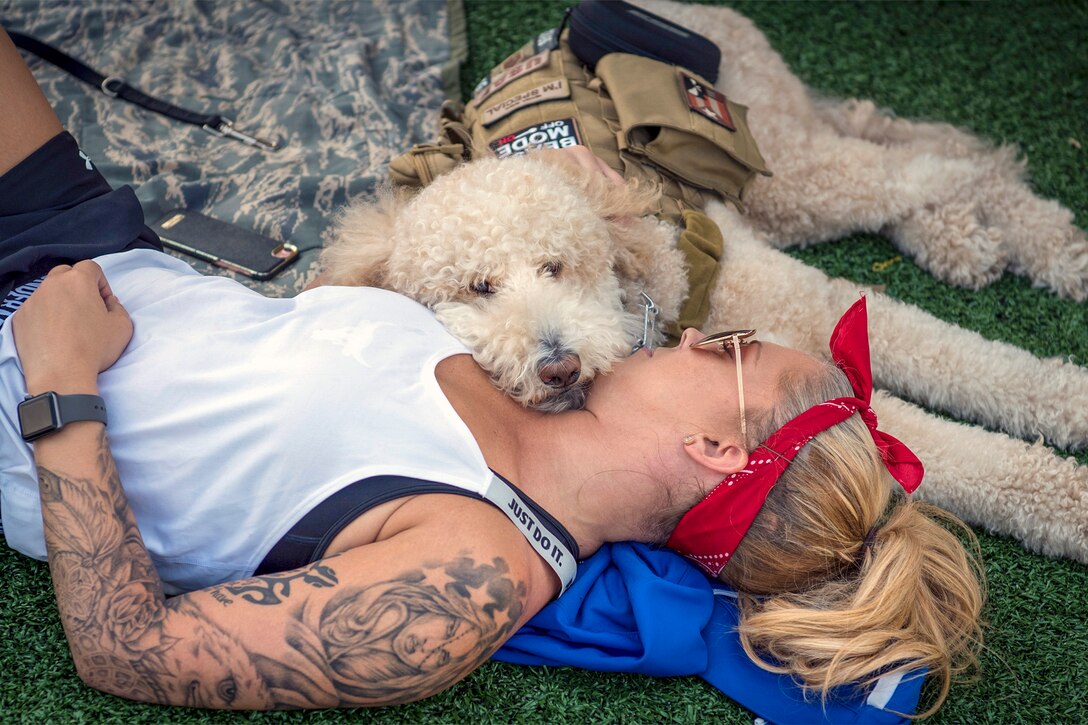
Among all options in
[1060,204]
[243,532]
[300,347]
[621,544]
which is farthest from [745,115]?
[243,532]

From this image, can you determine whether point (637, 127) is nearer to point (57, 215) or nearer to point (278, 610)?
point (57, 215)

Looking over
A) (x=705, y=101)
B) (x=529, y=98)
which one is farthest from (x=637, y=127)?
(x=529, y=98)

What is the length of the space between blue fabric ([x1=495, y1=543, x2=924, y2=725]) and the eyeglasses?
16.0 inches

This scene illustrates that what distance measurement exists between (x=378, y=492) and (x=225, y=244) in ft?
5.16

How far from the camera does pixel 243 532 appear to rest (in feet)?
5.76

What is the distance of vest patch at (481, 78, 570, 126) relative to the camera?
2.90 meters

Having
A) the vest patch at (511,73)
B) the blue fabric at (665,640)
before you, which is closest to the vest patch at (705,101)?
the vest patch at (511,73)

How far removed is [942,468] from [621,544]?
3.22 ft

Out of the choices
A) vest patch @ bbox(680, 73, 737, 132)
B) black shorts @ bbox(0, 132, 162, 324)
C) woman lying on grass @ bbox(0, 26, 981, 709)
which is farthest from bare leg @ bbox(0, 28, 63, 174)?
vest patch @ bbox(680, 73, 737, 132)

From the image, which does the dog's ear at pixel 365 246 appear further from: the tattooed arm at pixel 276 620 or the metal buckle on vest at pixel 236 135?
the metal buckle on vest at pixel 236 135

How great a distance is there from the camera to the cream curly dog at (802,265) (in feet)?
7.01

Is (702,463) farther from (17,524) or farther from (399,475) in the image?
(17,524)

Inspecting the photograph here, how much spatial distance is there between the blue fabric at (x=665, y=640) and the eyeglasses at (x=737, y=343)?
406 mm

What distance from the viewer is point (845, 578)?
192cm
